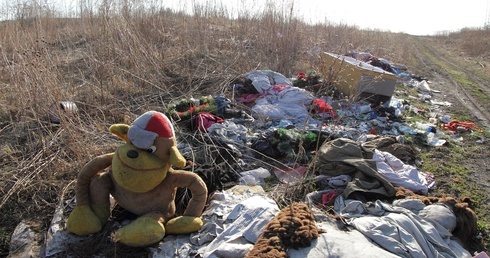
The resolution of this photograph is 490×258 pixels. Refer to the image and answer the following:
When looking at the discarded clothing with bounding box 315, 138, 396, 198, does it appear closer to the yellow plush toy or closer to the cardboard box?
the yellow plush toy

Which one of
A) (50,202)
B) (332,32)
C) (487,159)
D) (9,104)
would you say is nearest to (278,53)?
(332,32)

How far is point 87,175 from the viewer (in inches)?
92.6

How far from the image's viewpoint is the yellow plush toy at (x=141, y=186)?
2133 millimetres

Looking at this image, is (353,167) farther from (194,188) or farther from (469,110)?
(469,110)

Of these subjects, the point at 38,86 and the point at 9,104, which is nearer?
the point at 38,86

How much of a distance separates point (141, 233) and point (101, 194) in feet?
1.45

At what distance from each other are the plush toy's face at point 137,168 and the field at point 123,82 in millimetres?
847

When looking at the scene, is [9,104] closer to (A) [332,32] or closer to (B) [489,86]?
(A) [332,32]

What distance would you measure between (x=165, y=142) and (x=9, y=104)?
304cm

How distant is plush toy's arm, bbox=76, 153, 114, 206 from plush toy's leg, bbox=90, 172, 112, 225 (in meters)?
0.03

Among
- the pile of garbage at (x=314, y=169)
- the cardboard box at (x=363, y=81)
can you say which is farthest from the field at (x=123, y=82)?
the cardboard box at (x=363, y=81)

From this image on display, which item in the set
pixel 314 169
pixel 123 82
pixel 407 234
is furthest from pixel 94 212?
pixel 123 82

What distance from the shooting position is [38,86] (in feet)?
10.8

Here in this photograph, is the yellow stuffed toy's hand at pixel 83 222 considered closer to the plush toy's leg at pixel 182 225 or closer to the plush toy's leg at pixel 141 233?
the plush toy's leg at pixel 141 233
